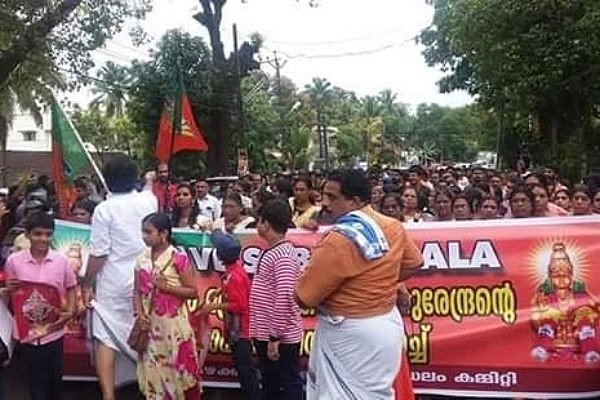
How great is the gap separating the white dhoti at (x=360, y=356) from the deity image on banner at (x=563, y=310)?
198 cm

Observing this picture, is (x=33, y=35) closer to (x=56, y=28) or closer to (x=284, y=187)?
(x=56, y=28)

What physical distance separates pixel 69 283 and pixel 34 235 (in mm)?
402

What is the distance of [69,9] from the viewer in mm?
15844

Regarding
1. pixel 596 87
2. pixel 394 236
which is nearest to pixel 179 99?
pixel 394 236

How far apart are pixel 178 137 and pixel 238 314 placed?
454 centimetres

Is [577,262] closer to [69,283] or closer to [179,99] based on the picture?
[69,283]

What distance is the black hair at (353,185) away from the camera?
4.66 meters

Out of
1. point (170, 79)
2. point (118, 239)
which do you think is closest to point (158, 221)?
point (118, 239)

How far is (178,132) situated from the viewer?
10.7m

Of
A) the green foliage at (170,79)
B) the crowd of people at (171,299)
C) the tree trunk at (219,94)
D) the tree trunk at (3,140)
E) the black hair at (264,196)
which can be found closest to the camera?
the crowd of people at (171,299)

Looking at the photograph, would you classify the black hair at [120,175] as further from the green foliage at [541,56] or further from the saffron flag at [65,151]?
the green foliage at [541,56]

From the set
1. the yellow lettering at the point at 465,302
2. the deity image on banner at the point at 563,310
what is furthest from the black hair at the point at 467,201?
the deity image on banner at the point at 563,310

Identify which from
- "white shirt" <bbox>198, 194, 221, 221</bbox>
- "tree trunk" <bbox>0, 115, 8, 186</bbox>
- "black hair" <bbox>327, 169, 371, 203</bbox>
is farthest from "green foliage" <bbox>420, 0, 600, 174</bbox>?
"tree trunk" <bbox>0, 115, 8, 186</bbox>

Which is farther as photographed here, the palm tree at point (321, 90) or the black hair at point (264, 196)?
the palm tree at point (321, 90)
